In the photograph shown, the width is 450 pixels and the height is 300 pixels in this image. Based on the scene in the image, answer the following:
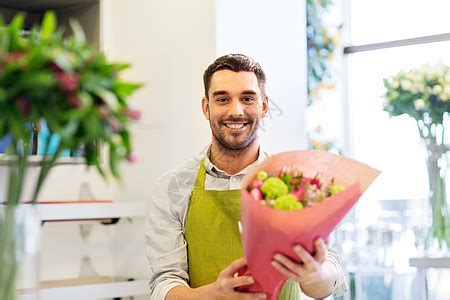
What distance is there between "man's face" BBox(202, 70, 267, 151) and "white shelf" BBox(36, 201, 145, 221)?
84 centimetres

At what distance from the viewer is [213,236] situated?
112 inches

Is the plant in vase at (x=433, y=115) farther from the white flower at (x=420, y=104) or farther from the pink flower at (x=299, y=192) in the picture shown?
the pink flower at (x=299, y=192)

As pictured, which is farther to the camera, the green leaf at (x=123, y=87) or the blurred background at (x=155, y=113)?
the blurred background at (x=155, y=113)

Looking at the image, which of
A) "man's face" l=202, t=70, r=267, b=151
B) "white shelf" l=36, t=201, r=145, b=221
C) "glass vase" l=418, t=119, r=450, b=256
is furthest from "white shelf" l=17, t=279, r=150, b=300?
"glass vase" l=418, t=119, r=450, b=256

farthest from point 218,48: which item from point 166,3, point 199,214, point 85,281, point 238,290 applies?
point 238,290

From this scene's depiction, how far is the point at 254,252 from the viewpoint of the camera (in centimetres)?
190

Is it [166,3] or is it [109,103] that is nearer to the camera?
[109,103]

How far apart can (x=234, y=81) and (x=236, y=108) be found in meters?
0.10

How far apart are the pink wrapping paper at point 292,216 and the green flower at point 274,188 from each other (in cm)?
3

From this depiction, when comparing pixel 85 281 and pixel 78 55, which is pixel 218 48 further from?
pixel 78 55

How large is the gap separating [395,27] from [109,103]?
14.2 feet

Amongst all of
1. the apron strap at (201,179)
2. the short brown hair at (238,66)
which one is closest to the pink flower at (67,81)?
the short brown hair at (238,66)

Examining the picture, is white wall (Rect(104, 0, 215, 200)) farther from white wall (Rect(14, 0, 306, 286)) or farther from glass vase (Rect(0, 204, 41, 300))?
glass vase (Rect(0, 204, 41, 300))

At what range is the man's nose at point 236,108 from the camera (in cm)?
270
